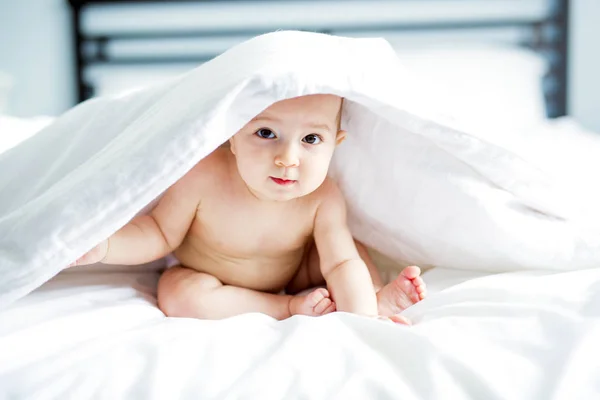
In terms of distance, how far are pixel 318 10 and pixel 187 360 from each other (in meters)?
2.30

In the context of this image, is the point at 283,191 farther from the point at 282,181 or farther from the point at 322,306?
the point at 322,306

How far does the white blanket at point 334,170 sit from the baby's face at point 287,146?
6 centimetres

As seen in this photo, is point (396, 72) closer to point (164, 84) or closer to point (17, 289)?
point (164, 84)

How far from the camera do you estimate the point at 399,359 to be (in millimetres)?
579

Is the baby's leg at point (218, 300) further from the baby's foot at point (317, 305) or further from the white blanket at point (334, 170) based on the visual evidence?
the white blanket at point (334, 170)

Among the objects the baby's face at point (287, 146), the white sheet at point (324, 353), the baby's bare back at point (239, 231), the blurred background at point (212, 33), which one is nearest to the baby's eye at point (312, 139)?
the baby's face at point (287, 146)

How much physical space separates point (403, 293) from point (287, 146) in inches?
10.3

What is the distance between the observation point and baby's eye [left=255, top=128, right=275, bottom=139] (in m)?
0.83

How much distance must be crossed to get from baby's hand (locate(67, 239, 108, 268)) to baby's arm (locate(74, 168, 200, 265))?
0.20ft

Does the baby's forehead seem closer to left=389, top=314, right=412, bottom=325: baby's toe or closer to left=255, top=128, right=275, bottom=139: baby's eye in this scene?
left=255, top=128, right=275, bottom=139: baby's eye

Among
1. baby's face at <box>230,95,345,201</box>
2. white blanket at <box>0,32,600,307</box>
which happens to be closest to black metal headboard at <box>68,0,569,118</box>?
white blanket at <box>0,32,600,307</box>

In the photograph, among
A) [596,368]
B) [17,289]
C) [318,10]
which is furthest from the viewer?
[318,10]

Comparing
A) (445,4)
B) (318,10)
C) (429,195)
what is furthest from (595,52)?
(429,195)


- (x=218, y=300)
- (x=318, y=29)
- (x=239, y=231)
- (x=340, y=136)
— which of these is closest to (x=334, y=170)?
(x=340, y=136)
